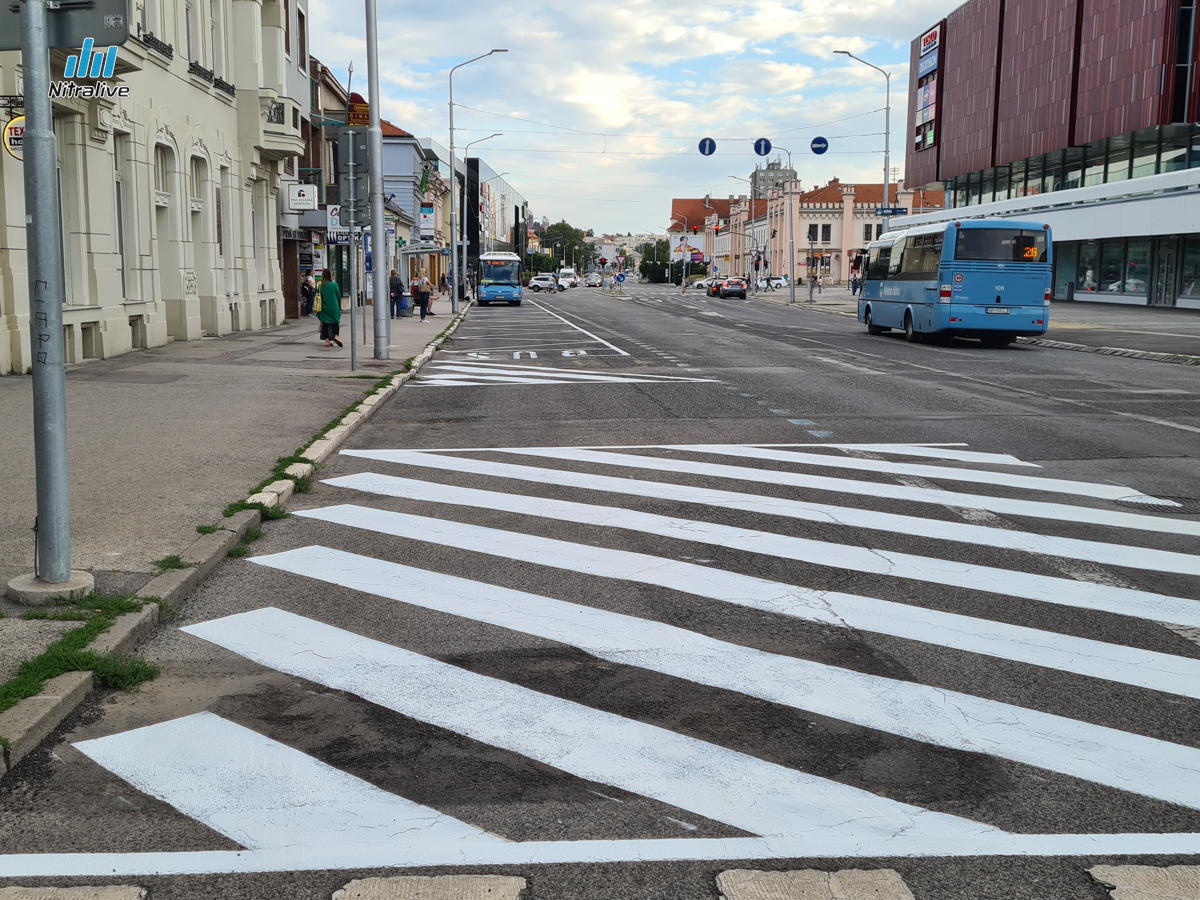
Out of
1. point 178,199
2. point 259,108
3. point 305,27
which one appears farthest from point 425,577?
point 305,27

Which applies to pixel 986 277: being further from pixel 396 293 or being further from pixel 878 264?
pixel 396 293

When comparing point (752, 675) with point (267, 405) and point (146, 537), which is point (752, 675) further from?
point (267, 405)

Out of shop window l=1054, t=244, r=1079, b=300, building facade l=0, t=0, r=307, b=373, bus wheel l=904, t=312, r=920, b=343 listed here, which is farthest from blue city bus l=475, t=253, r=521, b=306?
bus wheel l=904, t=312, r=920, b=343

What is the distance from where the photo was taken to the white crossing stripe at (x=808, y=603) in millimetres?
5410

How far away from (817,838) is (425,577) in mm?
3657

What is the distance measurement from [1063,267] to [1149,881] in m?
60.1

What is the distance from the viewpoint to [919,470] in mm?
10344

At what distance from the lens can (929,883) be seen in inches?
134

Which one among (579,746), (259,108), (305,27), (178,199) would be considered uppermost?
(305,27)

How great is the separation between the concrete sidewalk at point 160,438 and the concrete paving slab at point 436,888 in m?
3.18

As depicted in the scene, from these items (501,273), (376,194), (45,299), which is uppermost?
(376,194)

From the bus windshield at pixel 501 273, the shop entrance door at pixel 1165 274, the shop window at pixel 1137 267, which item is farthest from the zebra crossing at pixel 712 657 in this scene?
the bus windshield at pixel 501 273

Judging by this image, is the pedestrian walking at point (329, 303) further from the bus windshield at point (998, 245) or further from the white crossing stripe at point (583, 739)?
the white crossing stripe at point (583, 739)

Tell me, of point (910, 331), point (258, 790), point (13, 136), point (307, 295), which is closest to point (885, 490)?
point (258, 790)
